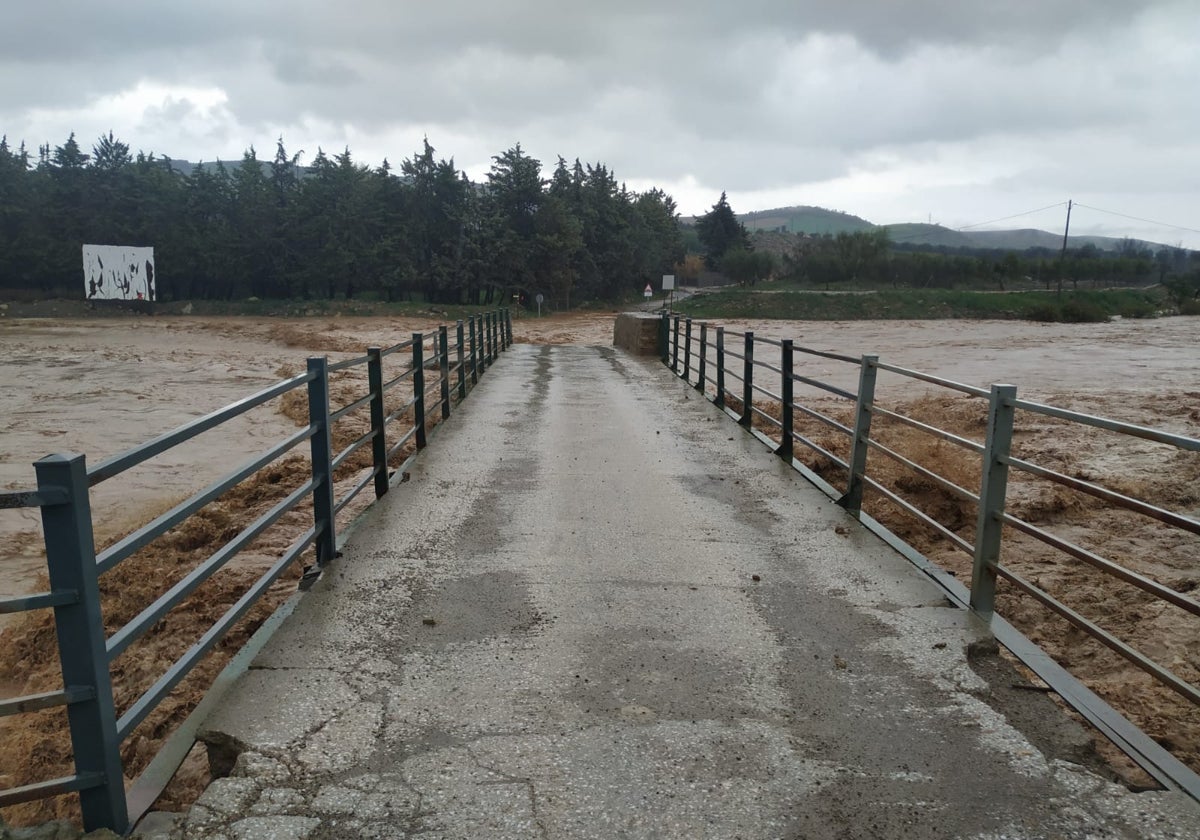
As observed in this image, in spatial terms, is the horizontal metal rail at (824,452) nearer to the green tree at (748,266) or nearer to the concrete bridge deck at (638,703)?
the concrete bridge deck at (638,703)

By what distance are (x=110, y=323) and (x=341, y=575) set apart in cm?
4958

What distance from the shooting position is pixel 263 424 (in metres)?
14.3

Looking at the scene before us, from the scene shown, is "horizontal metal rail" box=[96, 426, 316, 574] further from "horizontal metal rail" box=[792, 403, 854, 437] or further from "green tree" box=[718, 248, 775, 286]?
"green tree" box=[718, 248, 775, 286]

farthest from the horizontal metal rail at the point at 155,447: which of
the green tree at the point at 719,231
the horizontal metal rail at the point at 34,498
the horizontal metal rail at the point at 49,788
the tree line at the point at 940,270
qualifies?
the green tree at the point at 719,231

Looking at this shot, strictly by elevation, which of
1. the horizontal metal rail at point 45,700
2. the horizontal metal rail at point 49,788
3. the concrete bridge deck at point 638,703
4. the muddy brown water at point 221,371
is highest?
the horizontal metal rail at point 45,700

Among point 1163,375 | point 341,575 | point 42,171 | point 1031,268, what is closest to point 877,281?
point 1031,268

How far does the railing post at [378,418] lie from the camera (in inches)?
240

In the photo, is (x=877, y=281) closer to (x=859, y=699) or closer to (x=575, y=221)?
(x=575, y=221)

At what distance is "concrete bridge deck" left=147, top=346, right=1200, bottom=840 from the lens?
260 centimetres

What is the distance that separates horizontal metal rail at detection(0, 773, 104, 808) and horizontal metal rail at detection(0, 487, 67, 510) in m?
0.70

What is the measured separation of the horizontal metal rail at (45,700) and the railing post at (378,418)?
3.76 metres

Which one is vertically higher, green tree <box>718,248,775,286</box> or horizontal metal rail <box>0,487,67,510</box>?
green tree <box>718,248,775,286</box>

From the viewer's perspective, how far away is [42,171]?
60469 millimetres

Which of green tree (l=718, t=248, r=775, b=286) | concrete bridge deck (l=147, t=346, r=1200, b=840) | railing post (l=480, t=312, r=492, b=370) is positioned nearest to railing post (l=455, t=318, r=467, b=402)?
railing post (l=480, t=312, r=492, b=370)
